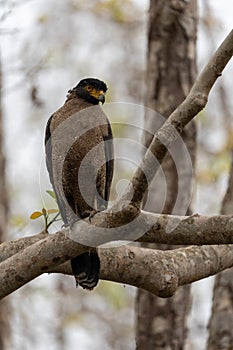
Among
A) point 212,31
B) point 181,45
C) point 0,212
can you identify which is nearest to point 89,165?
point 181,45

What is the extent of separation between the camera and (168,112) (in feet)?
20.0

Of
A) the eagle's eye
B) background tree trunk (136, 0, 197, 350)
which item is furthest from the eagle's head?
background tree trunk (136, 0, 197, 350)

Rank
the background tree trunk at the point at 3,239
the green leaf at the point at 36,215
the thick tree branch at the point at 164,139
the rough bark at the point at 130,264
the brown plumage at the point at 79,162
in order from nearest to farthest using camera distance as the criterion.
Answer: the thick tree branch at the point at 164,139
the rough bark at the point at 130,264
the green leaf at the point at 36,215
the brown plumage at the point at 79,162
the background tree trunk at the point at 3,239

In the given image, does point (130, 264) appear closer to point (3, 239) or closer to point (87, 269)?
point (87, 269)

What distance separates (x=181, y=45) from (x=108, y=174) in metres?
1.87

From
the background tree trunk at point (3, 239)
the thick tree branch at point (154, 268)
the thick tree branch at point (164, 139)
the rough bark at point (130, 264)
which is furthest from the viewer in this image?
the background tree trunk at point (3, 239)

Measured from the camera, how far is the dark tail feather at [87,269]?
397 centimetres

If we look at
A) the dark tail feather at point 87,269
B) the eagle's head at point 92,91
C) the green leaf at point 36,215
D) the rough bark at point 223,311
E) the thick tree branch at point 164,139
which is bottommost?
the rough bark at point 223,311

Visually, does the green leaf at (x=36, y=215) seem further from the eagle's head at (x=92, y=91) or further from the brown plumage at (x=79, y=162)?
the eagle's head at (x=92, y=91)

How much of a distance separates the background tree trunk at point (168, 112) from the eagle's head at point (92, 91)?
3.13ft

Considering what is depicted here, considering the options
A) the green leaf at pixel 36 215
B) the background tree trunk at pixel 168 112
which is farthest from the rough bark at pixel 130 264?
the background tree trunk at pixel 168 112

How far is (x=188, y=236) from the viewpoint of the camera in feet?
11.5

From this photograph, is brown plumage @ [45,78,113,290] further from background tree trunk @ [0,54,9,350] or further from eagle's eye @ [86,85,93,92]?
background tree trunk @ [0,54,9,350]

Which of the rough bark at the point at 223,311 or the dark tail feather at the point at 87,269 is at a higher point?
the dark tail feather at the point at 87,269
